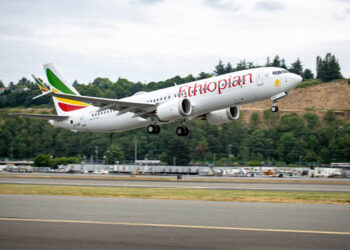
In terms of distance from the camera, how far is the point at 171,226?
1438cm

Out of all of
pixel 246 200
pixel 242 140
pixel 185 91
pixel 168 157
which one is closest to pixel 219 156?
pixel 242 140

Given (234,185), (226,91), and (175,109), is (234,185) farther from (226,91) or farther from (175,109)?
(175,109)

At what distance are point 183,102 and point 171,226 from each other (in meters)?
27.2

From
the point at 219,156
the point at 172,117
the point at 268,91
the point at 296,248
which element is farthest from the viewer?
the point at 219,156

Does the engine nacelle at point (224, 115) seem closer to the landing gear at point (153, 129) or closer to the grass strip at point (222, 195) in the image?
the landing gear at point (153, 129)

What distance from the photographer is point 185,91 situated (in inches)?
1651

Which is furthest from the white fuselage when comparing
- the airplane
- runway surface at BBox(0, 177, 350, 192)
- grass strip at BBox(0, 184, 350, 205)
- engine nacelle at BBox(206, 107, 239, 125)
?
grass strip at BBox(0, 184, 350, 205)

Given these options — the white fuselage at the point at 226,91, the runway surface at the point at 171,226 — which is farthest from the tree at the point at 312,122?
the runway surface at the point at 171,226

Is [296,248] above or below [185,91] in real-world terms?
below

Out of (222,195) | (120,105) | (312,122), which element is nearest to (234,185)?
(222,195)

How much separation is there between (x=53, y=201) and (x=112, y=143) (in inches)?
4969

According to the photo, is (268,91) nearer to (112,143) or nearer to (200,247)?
(200,247)

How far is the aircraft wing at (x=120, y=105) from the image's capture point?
42750 mm

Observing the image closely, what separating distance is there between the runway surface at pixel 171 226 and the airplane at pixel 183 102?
61.6 feet
